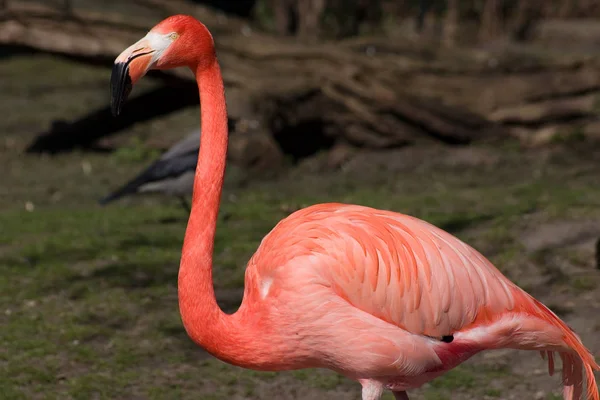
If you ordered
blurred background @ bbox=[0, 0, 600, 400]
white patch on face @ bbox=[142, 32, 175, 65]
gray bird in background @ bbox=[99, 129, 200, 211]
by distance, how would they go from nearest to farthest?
white patch on face @ bbox=[142, 32, 175, 65] < blurred background @ bbox=[0, 0, 600, 400] < gray bird in background @ bbox=[99, 129, 200, 211]

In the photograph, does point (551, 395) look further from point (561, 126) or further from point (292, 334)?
point (561, 126)

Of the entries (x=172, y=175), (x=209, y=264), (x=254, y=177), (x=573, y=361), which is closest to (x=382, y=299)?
(x=209, y=264)

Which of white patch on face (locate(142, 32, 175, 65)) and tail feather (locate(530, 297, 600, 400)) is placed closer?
white patch on face (locate(142, 32, 175, 65))

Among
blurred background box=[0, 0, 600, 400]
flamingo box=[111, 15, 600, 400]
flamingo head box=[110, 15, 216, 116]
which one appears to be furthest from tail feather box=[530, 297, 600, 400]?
flamingo head box=[110, 15, 216, 116]

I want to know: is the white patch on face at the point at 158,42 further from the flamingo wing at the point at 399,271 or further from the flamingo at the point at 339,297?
the flamingo wing at the point at 399,271

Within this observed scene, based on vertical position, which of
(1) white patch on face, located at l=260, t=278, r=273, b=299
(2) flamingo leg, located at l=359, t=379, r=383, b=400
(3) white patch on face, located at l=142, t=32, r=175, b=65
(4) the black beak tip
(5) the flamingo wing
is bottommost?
(2) flamingo leg, located at l=359, t=379, r=383, b=400

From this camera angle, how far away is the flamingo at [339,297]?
10.8 ft

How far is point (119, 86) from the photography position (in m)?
3.02

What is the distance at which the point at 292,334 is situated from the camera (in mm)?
3318

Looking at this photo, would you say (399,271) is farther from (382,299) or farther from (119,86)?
(119,86)

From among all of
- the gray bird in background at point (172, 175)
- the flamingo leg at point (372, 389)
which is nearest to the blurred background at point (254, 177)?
the gray bird in background at point (172, 175)

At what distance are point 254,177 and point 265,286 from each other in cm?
615

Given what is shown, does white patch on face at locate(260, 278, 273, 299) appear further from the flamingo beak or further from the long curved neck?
the flamingo beak

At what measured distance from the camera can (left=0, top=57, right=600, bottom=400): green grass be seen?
4.66 meters
